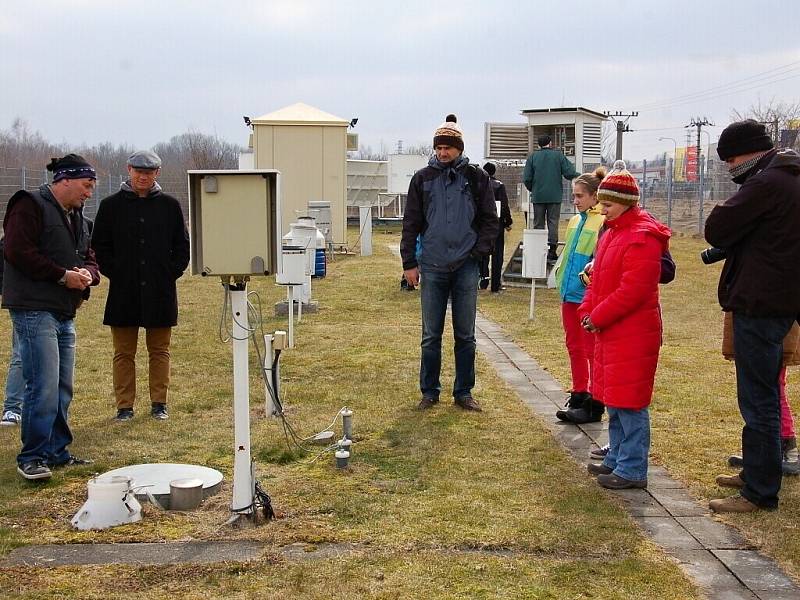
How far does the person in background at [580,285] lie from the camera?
23.2ft

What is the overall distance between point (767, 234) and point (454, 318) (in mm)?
3049

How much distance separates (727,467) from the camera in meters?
6.11

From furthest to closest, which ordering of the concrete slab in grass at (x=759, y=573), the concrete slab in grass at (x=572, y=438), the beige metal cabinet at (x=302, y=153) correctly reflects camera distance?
the beige metal cabinet at (x=302, y=153), the concrete slab in grass at (x=572, y=438), the concrete slab in grass at (x=759, y=573)

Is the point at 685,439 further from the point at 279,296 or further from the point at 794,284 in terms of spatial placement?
the point at 279,296

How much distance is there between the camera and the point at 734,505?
5211mm

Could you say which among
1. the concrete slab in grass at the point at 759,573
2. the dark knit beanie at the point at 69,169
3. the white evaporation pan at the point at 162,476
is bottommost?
the concrete slab in grass at the point at 759,573

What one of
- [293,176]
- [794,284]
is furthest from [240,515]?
[293,176]

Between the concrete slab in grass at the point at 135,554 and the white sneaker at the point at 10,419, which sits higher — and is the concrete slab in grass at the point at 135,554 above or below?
below

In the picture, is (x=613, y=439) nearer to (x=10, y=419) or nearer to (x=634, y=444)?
(x=634, y=444)

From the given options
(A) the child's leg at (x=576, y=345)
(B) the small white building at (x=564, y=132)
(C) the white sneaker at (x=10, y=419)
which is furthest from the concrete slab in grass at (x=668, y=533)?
(B) the small white building at (x=564, y=132)

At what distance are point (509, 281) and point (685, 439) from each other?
10.3 metres

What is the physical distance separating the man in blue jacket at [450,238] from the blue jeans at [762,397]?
8.19 feet

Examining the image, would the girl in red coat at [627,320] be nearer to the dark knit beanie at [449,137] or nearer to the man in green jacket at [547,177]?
the dark knit beanie at [449,137]

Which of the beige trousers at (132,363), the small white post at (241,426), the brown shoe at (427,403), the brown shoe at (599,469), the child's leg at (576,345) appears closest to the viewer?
the small white post at (241,426)
